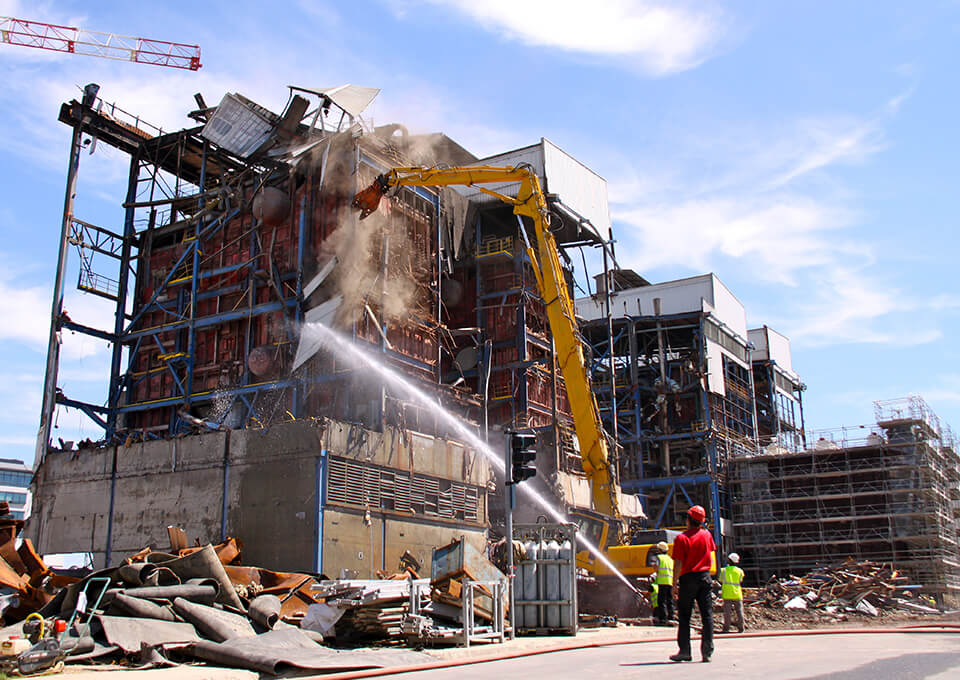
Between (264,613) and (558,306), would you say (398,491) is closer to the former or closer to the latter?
(558,306)

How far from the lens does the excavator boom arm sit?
87.4 ft

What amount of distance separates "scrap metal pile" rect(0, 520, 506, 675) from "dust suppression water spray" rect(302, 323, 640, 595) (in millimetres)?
13590

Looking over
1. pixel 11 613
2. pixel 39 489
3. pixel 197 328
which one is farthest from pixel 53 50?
pixel 11 613

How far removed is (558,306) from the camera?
2797cm

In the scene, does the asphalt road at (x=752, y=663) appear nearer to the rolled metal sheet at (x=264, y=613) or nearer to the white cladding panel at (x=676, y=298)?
the rolled metal sheet at (x=264, y=613)

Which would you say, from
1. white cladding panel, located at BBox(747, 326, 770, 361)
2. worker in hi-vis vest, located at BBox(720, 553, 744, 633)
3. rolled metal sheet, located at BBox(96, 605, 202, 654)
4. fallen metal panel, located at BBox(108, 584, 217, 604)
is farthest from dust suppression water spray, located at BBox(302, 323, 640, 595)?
white cladding panel, located at BBox(747, 326, 770, 361)

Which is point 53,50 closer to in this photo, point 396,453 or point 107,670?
point 396,453

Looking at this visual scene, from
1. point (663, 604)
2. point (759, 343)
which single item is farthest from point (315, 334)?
point (759, 343)

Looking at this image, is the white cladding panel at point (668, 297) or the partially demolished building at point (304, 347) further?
the white cladding panel at point (668, 297)

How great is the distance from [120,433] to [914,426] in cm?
3874

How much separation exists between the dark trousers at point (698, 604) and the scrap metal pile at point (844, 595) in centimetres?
1488

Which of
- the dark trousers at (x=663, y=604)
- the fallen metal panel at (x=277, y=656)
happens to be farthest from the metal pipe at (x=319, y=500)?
the fallen metal panel at (x=277, y=656)

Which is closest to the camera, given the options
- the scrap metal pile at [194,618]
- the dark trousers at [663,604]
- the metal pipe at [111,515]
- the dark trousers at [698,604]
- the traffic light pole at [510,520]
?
the dark trousers at [698,604]

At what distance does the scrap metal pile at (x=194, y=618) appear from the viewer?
35.1 feet
